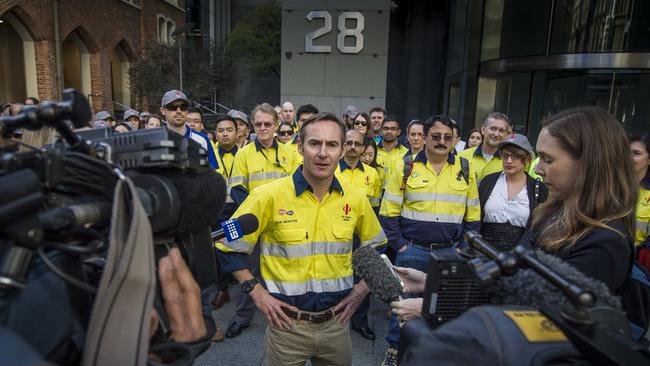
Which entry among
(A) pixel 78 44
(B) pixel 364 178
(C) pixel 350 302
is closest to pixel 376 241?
(C) pixel 350 302

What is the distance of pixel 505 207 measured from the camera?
3633mm

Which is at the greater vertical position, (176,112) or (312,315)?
(176,112)

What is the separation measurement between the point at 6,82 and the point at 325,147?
20.9 metres

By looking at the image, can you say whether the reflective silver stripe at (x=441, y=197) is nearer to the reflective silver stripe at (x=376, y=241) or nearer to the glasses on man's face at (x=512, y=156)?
the glasses on man's face at (x=512, y=156)

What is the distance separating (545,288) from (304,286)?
4.77 feet

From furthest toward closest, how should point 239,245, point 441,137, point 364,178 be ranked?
point 364,178
point 441,137
point 239,245

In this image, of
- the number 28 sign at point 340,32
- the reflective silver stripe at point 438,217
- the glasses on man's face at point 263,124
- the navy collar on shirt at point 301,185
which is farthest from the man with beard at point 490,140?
the number 28 sign at point 340,32

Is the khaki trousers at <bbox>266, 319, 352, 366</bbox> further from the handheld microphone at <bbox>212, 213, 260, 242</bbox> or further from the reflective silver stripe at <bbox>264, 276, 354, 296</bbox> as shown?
the handheld microphone at <bbox>212, 213, 260, 242</bbox>

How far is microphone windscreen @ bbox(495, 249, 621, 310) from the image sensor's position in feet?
3.16

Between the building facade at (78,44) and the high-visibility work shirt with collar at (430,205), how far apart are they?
48.9 ft

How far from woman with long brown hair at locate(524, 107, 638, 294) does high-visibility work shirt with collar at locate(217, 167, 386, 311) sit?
1.04 meters

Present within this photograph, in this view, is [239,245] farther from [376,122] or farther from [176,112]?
[376,122]

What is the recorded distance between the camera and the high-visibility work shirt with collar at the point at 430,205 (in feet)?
11.8

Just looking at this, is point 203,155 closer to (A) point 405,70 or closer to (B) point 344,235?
(B) point 344,235
